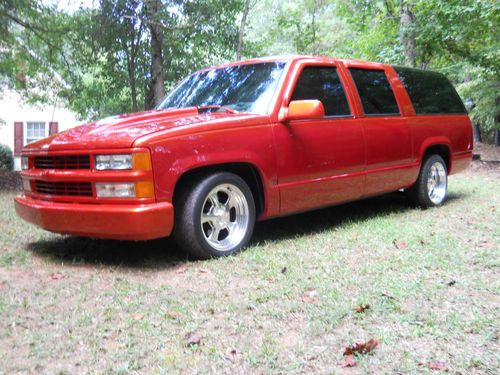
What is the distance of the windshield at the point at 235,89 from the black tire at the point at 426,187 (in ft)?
8.54

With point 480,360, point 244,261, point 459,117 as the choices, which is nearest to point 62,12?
point 459,117

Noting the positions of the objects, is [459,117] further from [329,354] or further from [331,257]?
[329,354]

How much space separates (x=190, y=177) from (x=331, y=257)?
4.31 ft

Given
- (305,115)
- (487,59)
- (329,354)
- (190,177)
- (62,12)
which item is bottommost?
(329,354)

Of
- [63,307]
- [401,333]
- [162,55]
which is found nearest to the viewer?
[401,333]

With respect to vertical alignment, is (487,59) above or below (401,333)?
above

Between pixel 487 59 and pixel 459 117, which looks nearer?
pixel 459 117

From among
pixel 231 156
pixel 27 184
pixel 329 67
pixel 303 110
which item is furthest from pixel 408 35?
pixel 27 184

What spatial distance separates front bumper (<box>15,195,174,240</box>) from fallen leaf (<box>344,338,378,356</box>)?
183 cm

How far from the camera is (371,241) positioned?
4676 millimetres

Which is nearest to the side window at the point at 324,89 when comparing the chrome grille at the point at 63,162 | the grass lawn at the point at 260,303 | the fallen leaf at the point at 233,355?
the grass lawn at the point at 260,303

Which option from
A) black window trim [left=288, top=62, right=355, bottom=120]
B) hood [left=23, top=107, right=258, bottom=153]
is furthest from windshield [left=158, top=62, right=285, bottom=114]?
hood [left=23, top=107, right=258, bottom=153]

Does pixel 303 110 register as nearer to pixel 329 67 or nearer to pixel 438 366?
pixel 329 67

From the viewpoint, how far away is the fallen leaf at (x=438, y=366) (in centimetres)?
226
